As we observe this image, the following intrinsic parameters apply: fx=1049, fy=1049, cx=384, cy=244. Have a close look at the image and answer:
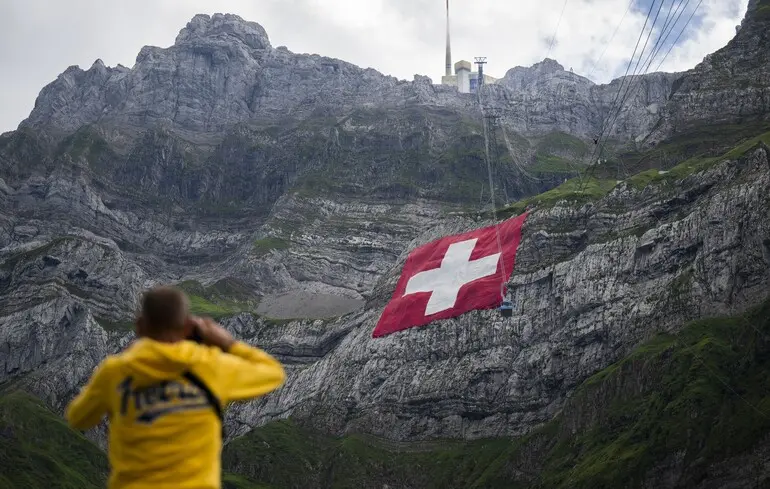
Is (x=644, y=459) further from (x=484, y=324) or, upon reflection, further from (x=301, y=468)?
(x=301, y=468)

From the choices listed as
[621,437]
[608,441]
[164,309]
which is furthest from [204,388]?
[608,441]

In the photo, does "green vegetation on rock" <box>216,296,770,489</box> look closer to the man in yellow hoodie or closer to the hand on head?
the hand on head

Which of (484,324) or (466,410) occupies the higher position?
(484,324)

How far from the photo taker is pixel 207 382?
25.1ft

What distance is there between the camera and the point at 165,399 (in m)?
7.62

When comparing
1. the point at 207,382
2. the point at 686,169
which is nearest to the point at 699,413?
the point at 686,169

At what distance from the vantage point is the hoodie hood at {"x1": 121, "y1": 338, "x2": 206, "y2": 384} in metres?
7.51

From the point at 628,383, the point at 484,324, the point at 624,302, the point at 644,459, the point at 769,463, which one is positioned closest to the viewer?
the point at 769,463

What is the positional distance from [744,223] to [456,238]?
46883 mm

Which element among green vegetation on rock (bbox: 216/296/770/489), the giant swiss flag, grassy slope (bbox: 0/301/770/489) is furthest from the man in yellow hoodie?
the giant swiss flag

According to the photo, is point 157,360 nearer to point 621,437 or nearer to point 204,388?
point 204,388

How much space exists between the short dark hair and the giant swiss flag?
14868 cm

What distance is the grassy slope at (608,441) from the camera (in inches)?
5719

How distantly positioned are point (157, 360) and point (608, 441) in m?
156
